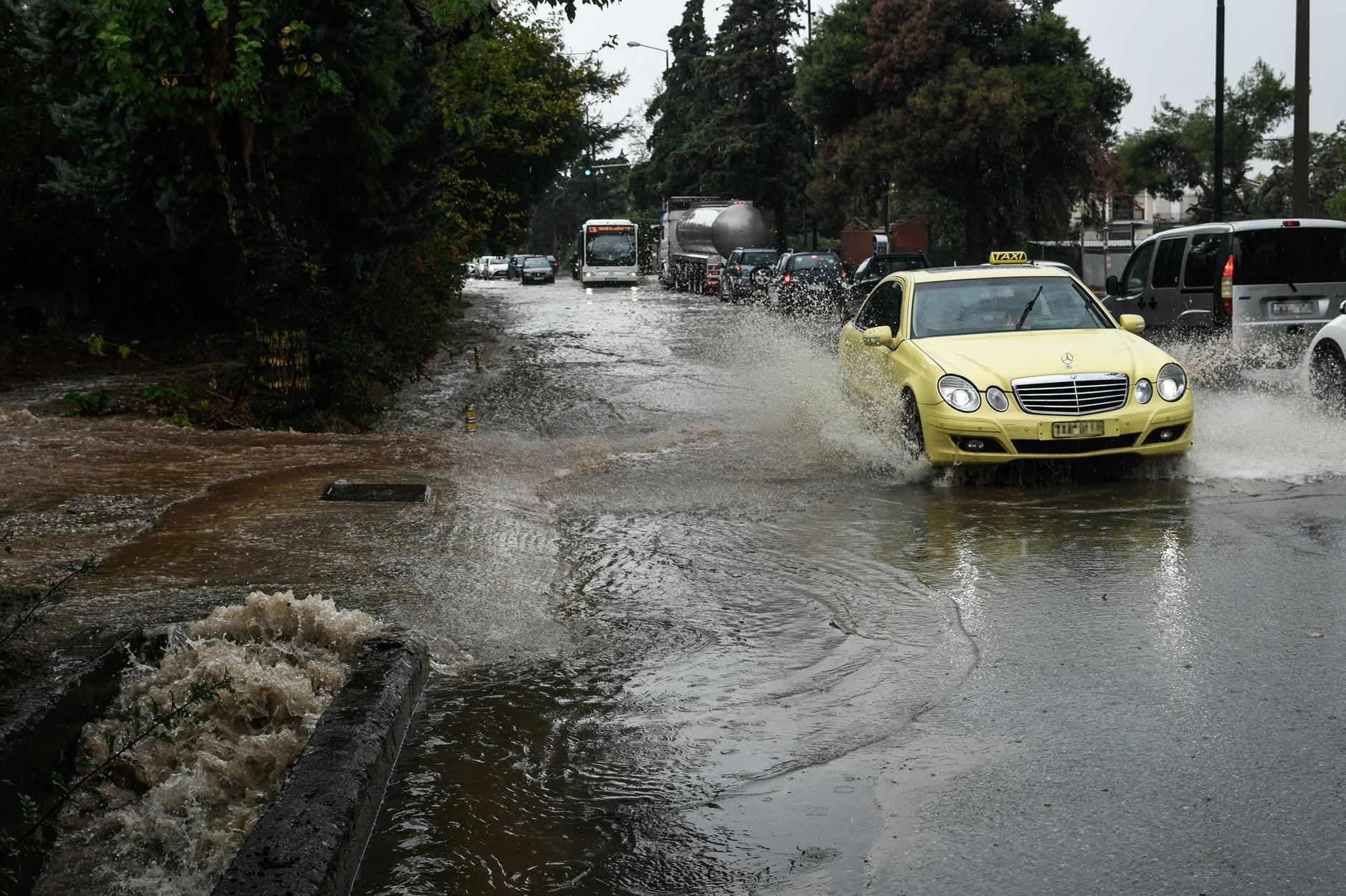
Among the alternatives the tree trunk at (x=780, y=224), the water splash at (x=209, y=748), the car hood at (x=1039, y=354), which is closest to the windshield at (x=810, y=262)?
the car hood at (x=1039, y=354)

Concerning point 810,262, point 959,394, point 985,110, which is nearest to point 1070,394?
point 959,394

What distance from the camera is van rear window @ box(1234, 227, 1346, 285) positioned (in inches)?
599

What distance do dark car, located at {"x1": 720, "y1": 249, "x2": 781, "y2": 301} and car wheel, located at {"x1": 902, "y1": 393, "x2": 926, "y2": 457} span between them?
28244 millimetres

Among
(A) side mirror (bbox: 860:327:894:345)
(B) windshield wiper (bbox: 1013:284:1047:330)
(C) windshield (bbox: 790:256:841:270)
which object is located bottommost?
(A) side mirror (bbox: 860:327:894:345)

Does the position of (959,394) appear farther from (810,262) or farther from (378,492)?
(810,262)

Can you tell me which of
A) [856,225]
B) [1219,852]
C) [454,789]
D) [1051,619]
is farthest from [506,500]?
[856,225]

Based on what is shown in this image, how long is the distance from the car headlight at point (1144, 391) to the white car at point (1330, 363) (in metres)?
3.26

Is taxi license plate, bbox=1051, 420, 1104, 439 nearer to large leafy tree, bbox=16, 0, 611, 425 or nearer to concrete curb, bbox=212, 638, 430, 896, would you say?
concrete curb, bbox=212, 638, 430, 896

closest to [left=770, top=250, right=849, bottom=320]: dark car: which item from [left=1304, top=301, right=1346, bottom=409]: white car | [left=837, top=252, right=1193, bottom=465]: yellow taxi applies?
[left=1304, top=301, right=1346, bottom=409]: white car

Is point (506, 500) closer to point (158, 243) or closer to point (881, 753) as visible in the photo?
point (881, 753)

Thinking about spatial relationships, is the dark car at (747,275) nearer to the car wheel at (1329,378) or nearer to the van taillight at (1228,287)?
the van taillight at (1228,287)

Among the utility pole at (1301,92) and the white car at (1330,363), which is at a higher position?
the utility pole at (1301,92)

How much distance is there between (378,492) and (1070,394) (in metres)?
4.86

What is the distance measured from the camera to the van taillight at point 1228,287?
15211 mm
